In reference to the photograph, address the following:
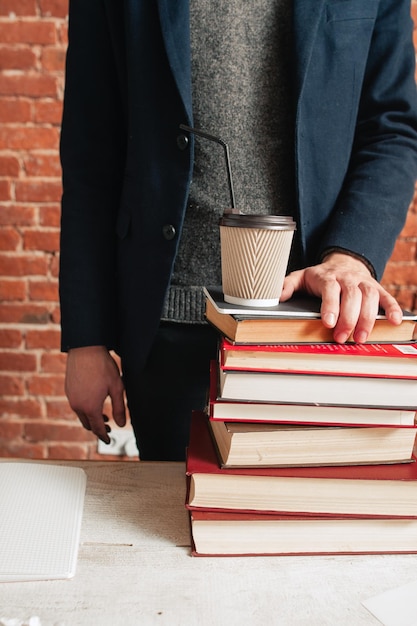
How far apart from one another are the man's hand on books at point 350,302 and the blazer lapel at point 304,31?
337 millimetres

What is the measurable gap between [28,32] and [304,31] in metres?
1.09

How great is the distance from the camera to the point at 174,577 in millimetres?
526

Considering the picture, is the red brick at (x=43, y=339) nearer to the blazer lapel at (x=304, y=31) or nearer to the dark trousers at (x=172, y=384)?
the dark trousers at (x=172, y=384)

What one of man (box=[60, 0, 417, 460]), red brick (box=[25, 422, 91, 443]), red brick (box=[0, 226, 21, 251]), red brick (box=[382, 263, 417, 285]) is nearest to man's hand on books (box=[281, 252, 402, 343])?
man (box=[60, 0, 417, 460])

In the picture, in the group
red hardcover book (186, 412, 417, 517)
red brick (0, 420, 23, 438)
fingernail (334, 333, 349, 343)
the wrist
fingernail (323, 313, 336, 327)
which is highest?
the wrist

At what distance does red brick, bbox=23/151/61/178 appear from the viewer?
165cm

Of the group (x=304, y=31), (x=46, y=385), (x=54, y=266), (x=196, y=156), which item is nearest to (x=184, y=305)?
(x=196, y=156)

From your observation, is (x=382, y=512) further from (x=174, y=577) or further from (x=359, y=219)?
(x=359, y=219)

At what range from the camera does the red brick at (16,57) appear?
1577 millimetres

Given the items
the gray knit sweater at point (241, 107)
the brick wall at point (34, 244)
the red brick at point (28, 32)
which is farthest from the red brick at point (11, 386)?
the gray knit sweater at point (241, 107)

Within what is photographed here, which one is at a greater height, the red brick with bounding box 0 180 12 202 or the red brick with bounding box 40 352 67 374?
the red brick with bounding box 0 180 12 202

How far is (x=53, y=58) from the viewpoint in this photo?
1.59 meters

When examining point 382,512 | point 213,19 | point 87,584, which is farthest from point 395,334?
point 213,19

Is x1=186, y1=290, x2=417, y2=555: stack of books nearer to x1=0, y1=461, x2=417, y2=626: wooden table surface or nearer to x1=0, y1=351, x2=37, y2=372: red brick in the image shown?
x1=0, y1=461, x2=417, y2=626: wooden table surface
